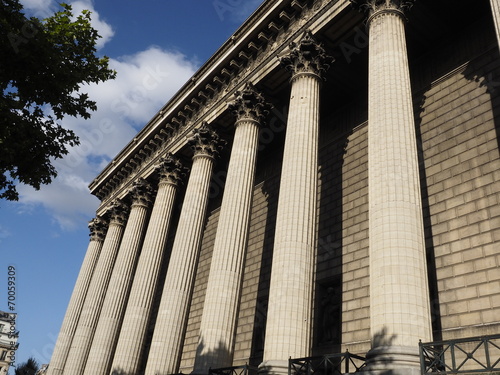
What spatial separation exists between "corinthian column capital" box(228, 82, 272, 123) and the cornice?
708 millimetres

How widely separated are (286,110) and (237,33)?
17.1ft

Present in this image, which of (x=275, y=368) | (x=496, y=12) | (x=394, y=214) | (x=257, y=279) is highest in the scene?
(x=496, y=12)

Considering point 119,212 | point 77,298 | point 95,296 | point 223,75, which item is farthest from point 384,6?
point 77,298

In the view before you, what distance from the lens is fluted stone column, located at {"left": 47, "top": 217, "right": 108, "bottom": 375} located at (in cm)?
3597

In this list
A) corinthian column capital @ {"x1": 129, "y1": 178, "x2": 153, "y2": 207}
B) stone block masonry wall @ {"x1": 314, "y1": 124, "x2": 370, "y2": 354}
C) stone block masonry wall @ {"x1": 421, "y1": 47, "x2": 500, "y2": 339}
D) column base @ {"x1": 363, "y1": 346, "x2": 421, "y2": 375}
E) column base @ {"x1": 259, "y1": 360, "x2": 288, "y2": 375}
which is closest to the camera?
column base @ {"x1": 363, "y1": 346, "x2": 421, "y2": 375}

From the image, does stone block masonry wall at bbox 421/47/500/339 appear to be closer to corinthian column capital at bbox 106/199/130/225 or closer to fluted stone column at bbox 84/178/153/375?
fluted stone column at bbox 84/178/153/375

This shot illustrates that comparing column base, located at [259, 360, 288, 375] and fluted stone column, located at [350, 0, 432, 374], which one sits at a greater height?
fluted stone column, located at [350, 0, 432, 374]

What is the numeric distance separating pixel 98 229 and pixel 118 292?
1234 centimetres

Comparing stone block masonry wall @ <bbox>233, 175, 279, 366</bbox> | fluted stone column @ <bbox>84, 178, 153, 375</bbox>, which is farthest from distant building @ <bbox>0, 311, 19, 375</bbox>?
stone block masonry wall @ <bbox>233, 175, 279, 366</bbox>

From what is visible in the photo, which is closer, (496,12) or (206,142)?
(496,12)

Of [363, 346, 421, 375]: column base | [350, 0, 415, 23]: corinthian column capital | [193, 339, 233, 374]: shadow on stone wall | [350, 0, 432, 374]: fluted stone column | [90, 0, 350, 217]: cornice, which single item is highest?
[90, 0, 350, 217]: cornice

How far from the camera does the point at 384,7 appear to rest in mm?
17719

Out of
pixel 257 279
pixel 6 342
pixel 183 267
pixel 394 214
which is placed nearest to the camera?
pixel 394 214

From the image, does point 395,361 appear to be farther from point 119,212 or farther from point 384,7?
point 119,212
